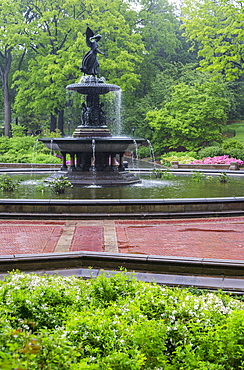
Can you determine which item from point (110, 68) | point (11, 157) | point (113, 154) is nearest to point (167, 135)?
point (110, 68)

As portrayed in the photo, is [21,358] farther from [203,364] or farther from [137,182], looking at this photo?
[137,182]

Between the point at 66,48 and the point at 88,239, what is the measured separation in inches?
1610

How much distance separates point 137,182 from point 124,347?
17.2 meters

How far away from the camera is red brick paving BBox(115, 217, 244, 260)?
10570 mm

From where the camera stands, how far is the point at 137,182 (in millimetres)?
21922

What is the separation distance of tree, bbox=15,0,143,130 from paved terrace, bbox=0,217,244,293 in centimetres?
3246

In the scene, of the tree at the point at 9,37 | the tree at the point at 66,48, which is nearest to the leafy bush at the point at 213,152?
the tree at the point at 66,48

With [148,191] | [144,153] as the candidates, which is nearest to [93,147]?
[148,191]

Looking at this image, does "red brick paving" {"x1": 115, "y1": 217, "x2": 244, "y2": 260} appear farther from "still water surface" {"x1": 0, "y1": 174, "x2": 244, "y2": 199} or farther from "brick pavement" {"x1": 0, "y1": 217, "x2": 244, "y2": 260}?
"still water surface" {"x1": 0, "y1": 174, "x2": 244, "y2": 199}

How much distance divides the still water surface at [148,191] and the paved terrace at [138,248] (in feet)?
8.26

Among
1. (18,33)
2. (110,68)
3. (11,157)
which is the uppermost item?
(18,33)

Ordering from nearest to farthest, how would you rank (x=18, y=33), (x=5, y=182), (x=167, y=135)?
(x=5, y=182) < (x=167, y=135) < (x=18, y=33)

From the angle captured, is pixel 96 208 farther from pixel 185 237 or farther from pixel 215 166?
pixel 215 166

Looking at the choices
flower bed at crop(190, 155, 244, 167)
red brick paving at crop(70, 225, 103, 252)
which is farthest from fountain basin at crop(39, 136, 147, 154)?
flower bed at crop(190, 155, 244, 167)
